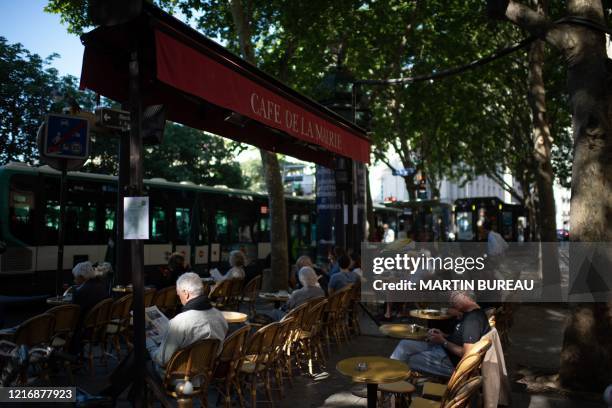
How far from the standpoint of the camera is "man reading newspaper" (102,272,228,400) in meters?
4.59

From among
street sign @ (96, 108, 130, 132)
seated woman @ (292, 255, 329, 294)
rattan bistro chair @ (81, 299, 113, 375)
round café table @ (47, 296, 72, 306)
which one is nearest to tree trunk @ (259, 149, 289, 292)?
seated woman @ (292, 255, 329, 294)

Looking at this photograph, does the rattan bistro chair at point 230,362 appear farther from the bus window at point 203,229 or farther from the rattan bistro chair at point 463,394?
the bus window at point 203,229

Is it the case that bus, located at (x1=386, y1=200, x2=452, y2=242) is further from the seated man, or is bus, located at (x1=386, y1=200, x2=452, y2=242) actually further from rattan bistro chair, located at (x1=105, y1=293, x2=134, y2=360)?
rattan bistro chair, located at (x1=105, y1=293, x2=134, y2=360)

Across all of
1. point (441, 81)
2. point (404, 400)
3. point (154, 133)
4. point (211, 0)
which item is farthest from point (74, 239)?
point (441, 81)

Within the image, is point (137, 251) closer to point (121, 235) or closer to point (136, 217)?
point (136, 217)

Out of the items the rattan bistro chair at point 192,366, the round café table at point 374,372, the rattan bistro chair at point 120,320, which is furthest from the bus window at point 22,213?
the round café table at point 374,372

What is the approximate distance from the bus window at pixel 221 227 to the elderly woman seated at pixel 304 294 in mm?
9663

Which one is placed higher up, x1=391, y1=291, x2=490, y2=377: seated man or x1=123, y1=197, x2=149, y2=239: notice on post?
x1=123, y1=197, x2=149, y2=239: notice on post

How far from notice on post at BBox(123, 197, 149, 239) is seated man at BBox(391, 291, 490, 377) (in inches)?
109

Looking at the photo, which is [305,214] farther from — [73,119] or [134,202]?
[134,202]

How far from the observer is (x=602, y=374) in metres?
5.80

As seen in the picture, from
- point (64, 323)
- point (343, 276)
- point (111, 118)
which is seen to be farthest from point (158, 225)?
point (64, 323)

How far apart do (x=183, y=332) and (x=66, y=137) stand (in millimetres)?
3798

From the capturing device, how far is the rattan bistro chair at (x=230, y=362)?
4730 mm
